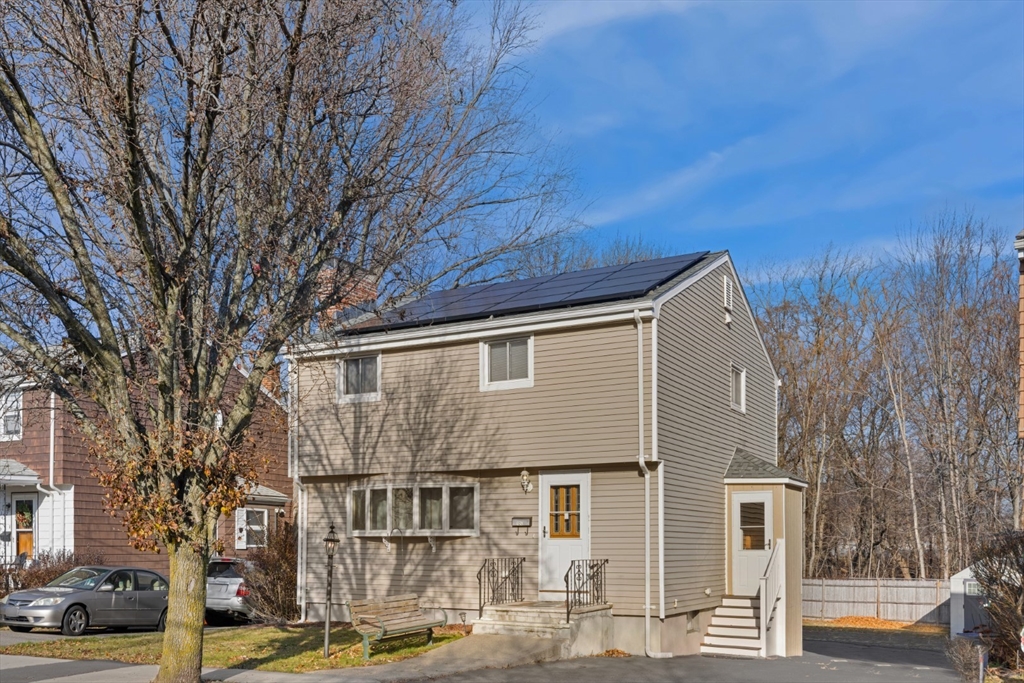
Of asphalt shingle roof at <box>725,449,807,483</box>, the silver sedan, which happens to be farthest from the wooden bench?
asphalt shingle roof at <box>725,449,807,483</box>

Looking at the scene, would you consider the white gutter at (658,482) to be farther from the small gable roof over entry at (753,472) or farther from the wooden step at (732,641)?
the small gable roof over entry at (753,472)

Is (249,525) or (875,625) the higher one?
(249,525)

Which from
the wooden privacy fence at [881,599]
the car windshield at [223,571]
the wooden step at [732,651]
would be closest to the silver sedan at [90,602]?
the car windshield at [223,571]

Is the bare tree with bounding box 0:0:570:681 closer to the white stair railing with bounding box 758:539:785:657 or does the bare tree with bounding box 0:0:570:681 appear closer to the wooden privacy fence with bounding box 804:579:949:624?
the white stair railing with bounding box 758:539:785:657

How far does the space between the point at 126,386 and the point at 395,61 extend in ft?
18.2

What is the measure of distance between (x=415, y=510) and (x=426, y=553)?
0.88 meters

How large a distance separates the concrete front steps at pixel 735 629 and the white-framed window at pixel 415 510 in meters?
5.10

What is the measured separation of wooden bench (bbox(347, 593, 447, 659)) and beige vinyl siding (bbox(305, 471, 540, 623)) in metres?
2.43

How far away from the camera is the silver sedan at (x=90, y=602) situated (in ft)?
67.3

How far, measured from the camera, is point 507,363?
20.3 metres

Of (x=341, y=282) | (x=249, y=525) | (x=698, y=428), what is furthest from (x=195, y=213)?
(x=249, y=525)

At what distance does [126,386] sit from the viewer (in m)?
13.4

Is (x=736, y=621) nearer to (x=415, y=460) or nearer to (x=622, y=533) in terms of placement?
(x=622, y=533)

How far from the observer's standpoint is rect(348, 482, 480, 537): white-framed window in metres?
20.6
